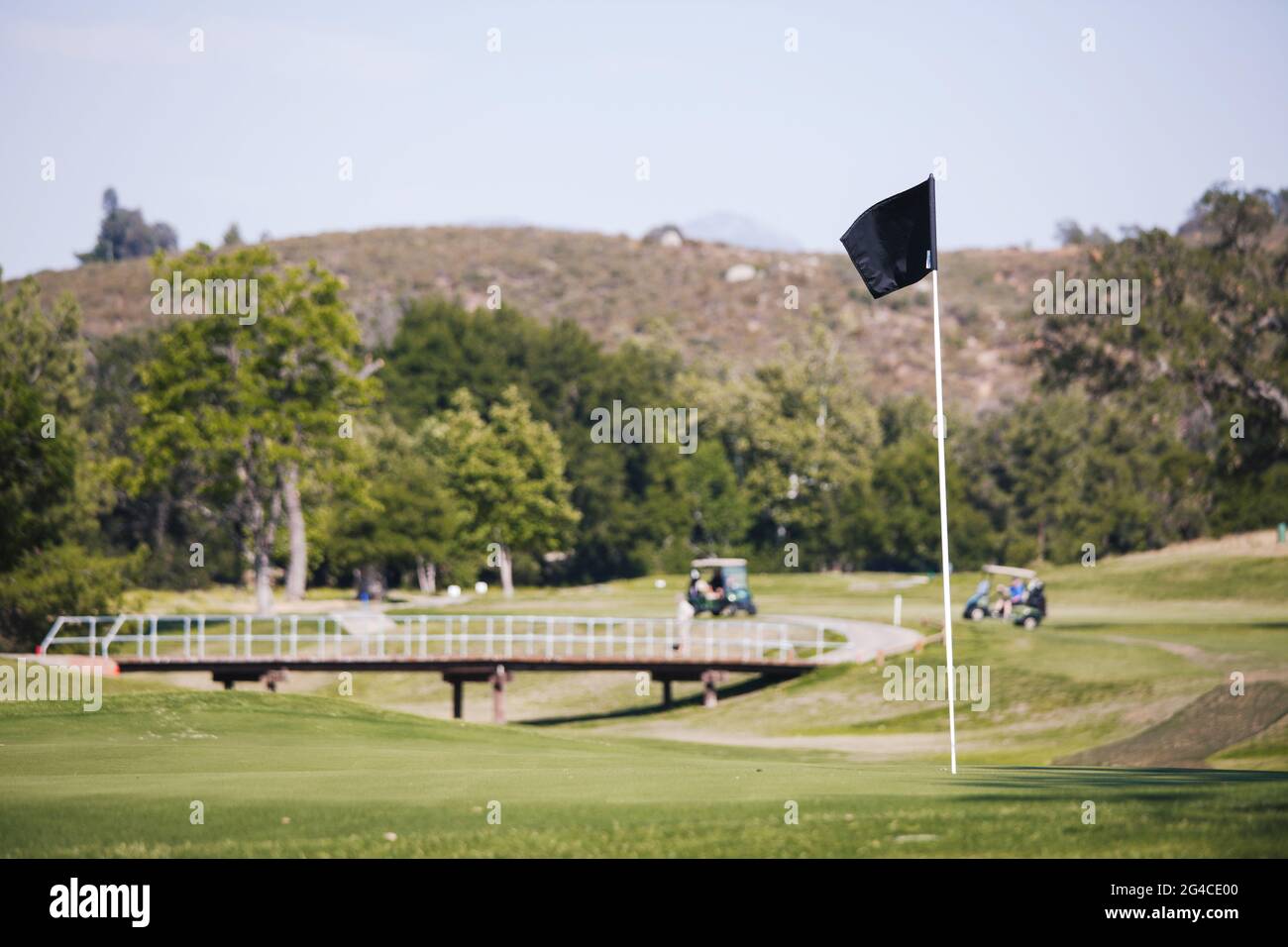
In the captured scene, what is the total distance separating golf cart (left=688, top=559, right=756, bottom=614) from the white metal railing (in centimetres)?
182

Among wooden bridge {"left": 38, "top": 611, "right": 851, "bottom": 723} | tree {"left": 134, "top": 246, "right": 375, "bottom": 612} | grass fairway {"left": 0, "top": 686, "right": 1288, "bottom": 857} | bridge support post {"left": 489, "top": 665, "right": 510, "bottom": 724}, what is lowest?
bridge support post {"left": 489, "top": 665, "right": 510, "bottom": 724}

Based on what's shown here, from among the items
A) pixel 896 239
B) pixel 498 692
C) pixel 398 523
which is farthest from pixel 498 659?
pixel 398 523

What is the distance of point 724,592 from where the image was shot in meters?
58.9

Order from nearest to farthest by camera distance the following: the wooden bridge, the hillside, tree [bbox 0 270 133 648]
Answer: the wooden bridge < tree [bbox 0 270 133 648] < the hillside

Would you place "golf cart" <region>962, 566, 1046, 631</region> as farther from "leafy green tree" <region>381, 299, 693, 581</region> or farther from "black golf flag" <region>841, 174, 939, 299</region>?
"leafy green tree" <region>381, 299, 693, 581</region>

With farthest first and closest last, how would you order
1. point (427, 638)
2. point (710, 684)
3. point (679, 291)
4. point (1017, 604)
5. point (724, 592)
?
point (679, 291) < point (724, 592) < point (1017, 604) < point (427, 638) < point (710, 684)

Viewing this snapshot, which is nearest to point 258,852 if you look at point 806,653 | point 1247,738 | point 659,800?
point 659,800

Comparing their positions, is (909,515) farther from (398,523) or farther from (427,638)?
(427,638)

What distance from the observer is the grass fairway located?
482 inches

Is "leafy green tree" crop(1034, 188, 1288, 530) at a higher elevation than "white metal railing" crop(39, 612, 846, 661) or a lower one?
higher

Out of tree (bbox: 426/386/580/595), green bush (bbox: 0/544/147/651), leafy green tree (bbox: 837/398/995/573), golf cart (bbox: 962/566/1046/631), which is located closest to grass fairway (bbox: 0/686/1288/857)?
golf cart (bbox: 962/566/1046/631)

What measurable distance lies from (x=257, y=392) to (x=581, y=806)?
52054 millimetres

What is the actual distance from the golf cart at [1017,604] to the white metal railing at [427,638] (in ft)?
16.3

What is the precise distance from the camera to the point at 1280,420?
5991 cm
